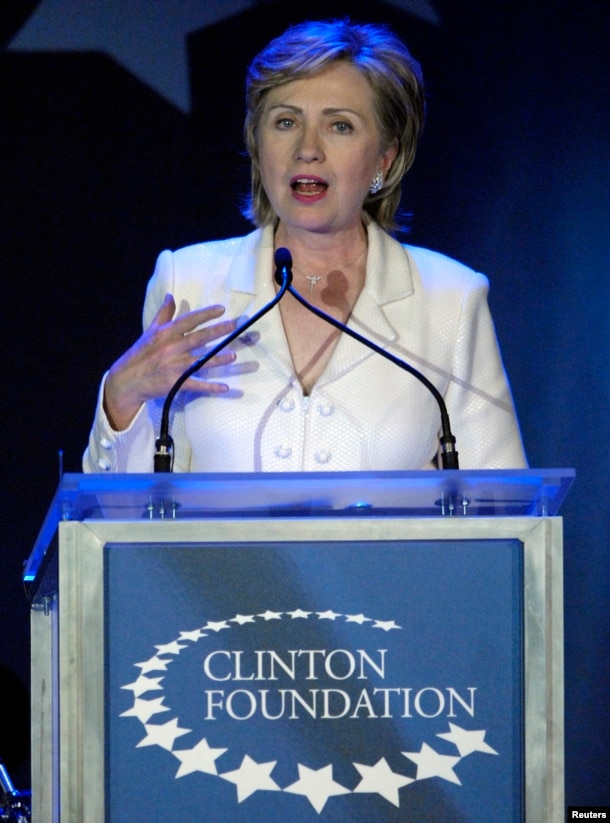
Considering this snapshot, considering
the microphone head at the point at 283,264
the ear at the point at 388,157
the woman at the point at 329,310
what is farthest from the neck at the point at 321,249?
the microphone head at the point at 283,264

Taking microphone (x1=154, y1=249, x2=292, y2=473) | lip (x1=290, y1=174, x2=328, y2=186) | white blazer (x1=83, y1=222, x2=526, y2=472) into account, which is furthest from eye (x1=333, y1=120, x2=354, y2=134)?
microphone (x1=154, y1=249, x2=292, y2=473)

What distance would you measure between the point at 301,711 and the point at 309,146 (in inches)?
43.5

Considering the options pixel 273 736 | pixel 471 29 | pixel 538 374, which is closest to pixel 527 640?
pixel 273 736

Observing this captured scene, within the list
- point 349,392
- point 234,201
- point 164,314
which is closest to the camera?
point 164,314

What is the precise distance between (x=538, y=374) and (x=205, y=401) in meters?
1.40

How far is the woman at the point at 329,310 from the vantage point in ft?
6.94

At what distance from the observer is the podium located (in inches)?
51.8

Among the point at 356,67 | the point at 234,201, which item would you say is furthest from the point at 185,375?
the point at 234,201

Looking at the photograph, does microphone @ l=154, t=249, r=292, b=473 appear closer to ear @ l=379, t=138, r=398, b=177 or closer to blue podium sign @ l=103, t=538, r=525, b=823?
blue podium sign @ l=103, t=538, r=525, b=823

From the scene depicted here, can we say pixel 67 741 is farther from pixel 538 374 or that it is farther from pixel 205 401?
pixel 538 374

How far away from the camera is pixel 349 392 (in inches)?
84.5

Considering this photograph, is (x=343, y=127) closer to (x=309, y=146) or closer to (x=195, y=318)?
(x=309, y=146)

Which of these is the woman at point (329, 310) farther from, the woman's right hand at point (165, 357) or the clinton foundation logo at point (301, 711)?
the clinton foundation logo at point (301, 711)

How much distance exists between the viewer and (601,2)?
10.8ft
